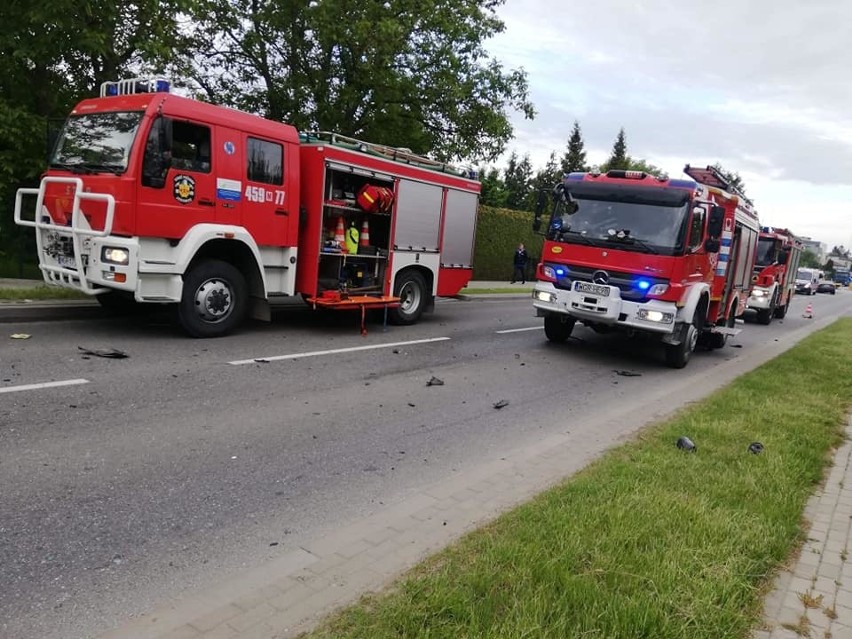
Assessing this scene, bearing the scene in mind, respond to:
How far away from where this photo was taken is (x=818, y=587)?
3.26 m

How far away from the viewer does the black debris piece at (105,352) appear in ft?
24.1

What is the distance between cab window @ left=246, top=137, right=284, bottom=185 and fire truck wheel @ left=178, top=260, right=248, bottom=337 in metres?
1.37

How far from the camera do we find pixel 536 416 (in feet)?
22.1

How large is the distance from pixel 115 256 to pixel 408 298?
18.5 feet

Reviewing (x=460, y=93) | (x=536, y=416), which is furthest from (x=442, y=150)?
(x=536, y=416)

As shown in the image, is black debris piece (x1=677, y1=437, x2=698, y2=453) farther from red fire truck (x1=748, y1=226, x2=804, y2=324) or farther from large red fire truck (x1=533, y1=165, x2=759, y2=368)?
red fire truck (x1=748, y1=226, x2=804, y2=324)

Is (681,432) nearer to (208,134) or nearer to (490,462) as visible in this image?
(490,462)

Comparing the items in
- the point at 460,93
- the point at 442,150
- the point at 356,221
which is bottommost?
the point at 356,221

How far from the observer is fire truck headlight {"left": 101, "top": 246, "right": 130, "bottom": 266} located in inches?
309

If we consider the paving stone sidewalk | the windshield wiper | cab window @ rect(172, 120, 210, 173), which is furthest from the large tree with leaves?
the paving stone sidewalk

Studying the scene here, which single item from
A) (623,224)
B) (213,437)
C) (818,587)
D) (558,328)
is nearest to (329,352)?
(213,437)

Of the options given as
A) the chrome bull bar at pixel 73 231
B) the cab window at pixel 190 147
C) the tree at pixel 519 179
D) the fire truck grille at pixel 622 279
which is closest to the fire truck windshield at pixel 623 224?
the fire truck grille at pixel 622 279

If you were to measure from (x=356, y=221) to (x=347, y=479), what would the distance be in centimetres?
707

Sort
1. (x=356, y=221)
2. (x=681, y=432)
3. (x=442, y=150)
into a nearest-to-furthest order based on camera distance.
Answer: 1. (x=681, y=432)
2. (x=356, y=221)
3. (x=442, y=150)
